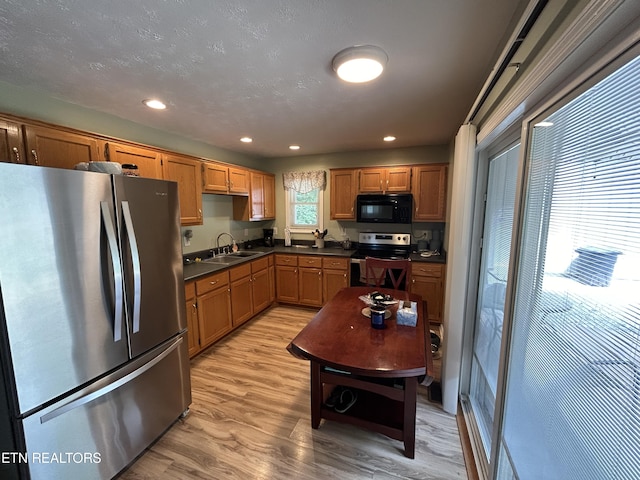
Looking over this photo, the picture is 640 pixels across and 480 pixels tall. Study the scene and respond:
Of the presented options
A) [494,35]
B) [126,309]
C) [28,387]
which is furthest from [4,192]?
[494,35]

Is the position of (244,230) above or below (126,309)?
above

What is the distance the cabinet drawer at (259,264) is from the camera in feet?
12.0

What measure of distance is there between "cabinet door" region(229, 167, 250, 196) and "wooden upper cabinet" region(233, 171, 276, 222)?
0.12 metres

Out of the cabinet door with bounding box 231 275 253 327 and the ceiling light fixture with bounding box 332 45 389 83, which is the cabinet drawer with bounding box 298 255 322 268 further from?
the ceiling light fixture with bounding box 332 45 389 83

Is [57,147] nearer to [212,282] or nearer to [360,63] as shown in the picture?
[212,282]

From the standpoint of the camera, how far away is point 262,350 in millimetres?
2961

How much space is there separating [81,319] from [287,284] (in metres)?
2.90

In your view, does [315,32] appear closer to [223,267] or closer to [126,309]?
[126,309]

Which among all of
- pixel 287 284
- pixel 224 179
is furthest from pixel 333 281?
pixel 224 179

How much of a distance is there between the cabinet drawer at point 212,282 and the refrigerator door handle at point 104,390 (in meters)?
0.92

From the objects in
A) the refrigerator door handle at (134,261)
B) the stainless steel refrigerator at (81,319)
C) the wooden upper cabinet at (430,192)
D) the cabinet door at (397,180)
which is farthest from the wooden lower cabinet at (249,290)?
the wooden upper cabinet at (430,192)

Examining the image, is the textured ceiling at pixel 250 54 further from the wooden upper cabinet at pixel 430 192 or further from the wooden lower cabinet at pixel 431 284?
the wooden lower cabinet at pixel 431 284

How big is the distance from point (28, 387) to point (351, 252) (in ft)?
11.2

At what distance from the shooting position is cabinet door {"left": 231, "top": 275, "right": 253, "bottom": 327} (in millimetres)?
3297
